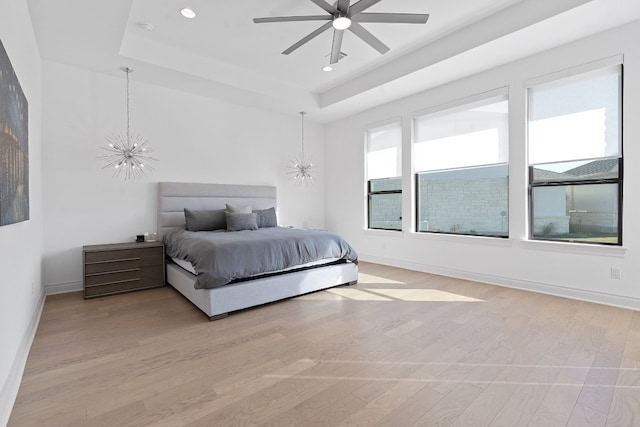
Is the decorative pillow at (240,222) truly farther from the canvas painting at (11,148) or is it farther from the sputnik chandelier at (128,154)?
the canvas painting at (11,148)

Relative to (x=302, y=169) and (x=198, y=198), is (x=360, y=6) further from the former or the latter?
(x=302, y=169)

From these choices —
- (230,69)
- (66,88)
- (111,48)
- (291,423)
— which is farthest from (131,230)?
(291,423)

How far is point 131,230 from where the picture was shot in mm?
4281

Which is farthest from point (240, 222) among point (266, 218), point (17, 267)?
point (17, 267)

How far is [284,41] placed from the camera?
12.3ft

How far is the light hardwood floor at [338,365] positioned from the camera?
160cm

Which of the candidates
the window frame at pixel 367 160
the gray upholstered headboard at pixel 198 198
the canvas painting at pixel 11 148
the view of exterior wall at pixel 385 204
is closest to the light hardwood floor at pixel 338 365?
the canvas painting at pixel 11 148

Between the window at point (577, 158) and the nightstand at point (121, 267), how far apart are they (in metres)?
4.69

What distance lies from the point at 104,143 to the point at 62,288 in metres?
1.88

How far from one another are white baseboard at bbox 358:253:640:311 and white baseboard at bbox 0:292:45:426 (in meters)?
4.48

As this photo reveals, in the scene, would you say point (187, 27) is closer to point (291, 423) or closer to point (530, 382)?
point (291, 423)

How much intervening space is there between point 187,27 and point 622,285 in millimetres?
5282

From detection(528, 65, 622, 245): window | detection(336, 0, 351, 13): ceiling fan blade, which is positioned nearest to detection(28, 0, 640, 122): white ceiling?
detection(528, 65, 622, 245): window

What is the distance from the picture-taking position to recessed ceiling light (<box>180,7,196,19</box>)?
3118 millimetres
